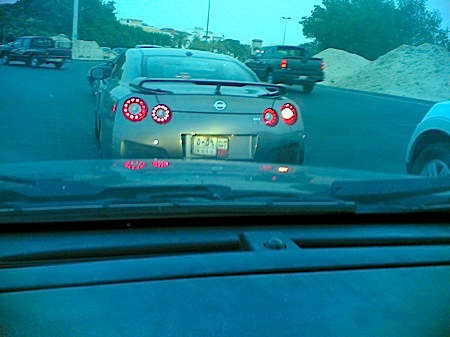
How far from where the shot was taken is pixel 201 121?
5.94 m

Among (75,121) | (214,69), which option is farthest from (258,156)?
(75,121)

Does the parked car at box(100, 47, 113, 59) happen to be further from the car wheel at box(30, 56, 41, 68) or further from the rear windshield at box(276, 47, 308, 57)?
the rear windshield at box(276, 47, 308, 57)

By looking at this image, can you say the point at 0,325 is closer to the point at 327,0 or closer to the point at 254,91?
the point at 254,91

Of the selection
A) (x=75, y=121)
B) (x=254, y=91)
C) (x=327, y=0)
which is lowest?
(x=75, y=121)

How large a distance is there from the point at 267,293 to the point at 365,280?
43 centimetres

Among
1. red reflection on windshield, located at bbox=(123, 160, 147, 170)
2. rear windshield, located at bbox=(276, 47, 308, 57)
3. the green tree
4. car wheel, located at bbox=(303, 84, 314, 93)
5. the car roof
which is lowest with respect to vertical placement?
car wheel, located at bbox=(303, 84, 314, 93)

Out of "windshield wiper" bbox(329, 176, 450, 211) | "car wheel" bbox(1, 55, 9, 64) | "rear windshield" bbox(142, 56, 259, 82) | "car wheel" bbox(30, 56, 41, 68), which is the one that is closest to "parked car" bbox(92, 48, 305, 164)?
"rear windshield" bbox(142, 56, 259, 82)

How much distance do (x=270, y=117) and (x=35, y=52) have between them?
22.9 feet

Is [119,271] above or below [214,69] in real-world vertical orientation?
below

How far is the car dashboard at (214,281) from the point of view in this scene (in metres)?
2.33

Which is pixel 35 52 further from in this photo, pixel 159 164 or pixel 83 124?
pixel 159 164

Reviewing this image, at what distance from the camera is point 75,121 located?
11.5 meters

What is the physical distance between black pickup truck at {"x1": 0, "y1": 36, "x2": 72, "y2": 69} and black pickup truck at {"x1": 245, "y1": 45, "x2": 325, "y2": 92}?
3.11 meters

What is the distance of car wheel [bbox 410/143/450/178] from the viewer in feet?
19.4
